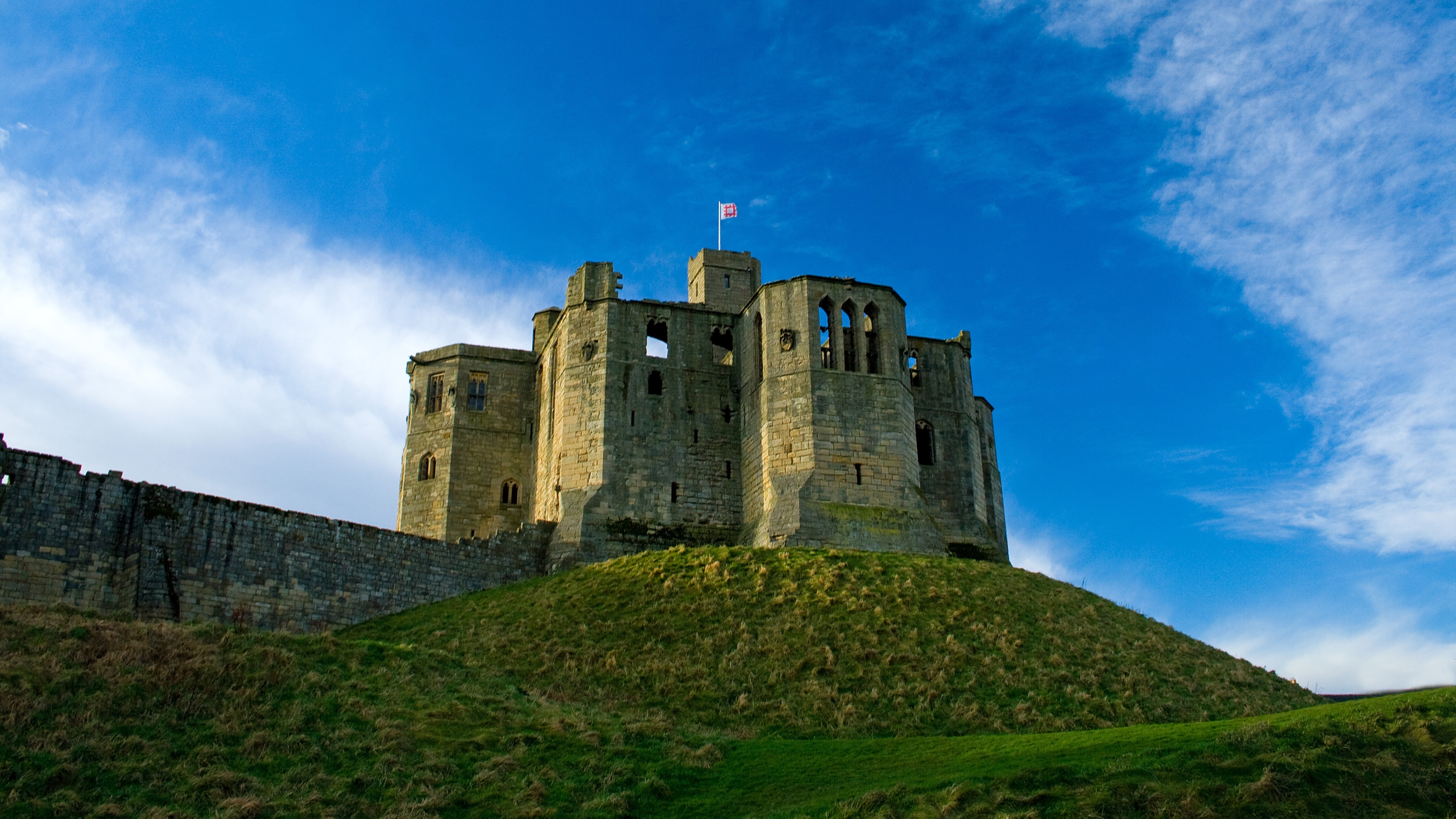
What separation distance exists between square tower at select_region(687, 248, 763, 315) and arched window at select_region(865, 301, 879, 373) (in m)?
10.8

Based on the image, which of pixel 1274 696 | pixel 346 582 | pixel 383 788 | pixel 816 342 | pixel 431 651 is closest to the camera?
pixel 383 788

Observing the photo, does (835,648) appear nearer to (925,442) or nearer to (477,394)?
(925,442)

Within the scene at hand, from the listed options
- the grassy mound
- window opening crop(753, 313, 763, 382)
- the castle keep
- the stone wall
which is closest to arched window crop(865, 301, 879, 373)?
the castle keep

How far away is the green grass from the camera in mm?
20828

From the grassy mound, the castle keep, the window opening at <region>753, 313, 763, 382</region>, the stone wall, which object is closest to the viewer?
the grassy mound

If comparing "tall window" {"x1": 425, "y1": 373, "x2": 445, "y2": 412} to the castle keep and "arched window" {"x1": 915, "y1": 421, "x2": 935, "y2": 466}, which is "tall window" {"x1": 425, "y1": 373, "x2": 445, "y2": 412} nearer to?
the castle keep

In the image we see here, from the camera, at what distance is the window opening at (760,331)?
1892 inches

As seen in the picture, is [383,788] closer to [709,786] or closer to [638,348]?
[709,786]

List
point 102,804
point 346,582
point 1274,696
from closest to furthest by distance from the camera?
1. point 102,804
2. point 1274,696
3. point 346,582

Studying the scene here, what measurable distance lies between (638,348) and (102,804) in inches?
1229

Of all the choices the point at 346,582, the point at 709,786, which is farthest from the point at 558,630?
the point at 709,786

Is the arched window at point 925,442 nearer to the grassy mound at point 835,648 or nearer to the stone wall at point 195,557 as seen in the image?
the grassy mound at point 835,648

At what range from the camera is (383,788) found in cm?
2161

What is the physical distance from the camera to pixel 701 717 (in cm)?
2945
